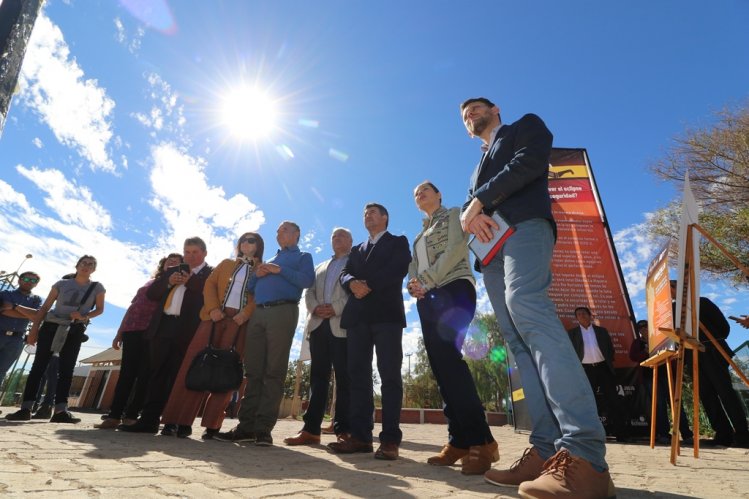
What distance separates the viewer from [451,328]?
9.29ft

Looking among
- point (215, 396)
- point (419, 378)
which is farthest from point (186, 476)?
point (419, 378)

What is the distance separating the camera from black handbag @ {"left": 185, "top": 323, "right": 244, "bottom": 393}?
353 cm

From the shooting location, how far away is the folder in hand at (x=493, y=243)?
6.75 feet

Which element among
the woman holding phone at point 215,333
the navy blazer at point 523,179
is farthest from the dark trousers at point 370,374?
the navy blazer at point 523,179

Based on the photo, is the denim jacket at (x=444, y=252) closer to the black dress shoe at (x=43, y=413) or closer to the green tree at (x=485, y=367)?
the black dress shoe at (x=43, y=413)

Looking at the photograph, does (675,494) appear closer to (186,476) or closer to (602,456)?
(602,456)

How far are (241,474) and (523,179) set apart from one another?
6.72ft

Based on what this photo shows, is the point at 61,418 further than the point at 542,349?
Yes

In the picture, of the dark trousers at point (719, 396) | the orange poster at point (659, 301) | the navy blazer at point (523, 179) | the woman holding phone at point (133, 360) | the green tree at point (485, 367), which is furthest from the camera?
the green tree at point (485, 367)

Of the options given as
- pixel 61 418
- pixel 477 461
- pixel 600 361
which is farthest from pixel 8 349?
pixel 600 361

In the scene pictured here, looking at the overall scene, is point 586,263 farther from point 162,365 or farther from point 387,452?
point 162,365

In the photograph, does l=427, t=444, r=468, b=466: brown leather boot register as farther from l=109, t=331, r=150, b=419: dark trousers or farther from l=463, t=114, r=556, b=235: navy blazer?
l=109, t=331, r=150, b=419: dark trousers

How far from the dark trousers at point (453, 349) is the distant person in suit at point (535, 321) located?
0.61 meters

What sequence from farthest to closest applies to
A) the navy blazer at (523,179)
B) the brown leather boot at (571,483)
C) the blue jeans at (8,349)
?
the blue jeans at (8,349)
the navy blazer at (523,179)
the brown leather boot at (571,483)
